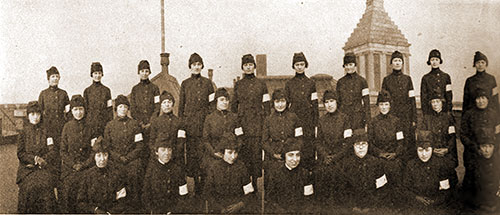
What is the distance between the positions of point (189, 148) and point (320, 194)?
1754mm

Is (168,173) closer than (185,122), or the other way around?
(168,173)

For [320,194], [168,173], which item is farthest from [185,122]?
[320,194]

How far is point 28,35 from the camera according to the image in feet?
19.1

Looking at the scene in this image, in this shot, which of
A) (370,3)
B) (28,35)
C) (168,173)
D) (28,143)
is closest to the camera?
(168,173)

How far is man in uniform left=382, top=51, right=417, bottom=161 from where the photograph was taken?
444cm

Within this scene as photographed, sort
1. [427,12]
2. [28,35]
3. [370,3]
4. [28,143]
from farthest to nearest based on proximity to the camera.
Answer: [370,3]
[28,35]
[427,12]
[28,143]

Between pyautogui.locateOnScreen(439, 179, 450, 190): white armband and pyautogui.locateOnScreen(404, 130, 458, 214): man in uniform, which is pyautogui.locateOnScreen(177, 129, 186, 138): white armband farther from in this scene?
pyautogui.locateOnScreen(439, 179, 450, 190): white armband

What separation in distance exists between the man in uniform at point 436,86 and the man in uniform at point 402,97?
186 millimetres

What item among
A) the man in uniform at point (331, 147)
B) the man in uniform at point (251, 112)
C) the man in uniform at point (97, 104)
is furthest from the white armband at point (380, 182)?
the man in uniform at point (97, 104)

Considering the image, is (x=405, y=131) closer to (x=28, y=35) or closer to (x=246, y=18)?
(x=246, y=18)

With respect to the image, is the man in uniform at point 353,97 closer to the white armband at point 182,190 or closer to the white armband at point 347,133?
the white armband at point 347,133

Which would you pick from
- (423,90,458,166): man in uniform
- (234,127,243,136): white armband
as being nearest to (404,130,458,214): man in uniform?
(423,90,458,166): man in uniform

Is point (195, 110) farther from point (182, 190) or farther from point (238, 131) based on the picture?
point (182, 190)

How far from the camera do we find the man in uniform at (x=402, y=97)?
4.44 metres
